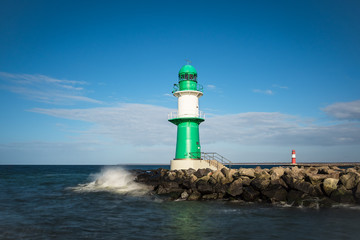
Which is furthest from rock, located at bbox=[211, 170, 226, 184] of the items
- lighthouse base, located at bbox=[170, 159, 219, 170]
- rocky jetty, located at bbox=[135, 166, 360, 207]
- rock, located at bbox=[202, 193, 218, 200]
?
lighthouse base, located at bbox=[170, 159, 219, 170]

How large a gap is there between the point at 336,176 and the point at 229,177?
582 centimetres

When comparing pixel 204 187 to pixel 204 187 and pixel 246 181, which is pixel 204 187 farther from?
pixel 246 181

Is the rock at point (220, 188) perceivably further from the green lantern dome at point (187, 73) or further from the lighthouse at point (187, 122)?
the green lantern dome at point (187, 73)

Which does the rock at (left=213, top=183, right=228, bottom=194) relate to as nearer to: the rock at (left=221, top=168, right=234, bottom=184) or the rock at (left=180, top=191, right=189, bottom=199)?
the rock at (left=221, top=168, right=234, bottom=184)

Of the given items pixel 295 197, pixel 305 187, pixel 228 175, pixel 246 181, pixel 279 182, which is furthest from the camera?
pixel 228 175

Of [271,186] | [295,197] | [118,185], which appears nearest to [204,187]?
[271,186]

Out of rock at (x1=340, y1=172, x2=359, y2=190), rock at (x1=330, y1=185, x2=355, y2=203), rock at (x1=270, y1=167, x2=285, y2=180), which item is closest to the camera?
rock at (x1=330, y1=185, x2=355, y2=203)

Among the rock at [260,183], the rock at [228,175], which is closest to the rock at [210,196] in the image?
the rock at [228,175]

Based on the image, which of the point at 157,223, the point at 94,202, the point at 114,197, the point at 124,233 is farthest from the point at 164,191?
the point at 124,233

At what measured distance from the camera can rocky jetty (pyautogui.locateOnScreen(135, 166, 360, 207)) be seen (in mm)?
14234

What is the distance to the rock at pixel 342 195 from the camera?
545 inches

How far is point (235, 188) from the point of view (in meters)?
16.5

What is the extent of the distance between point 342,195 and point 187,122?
12033mm

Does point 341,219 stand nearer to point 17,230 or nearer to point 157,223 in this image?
point 157,223
